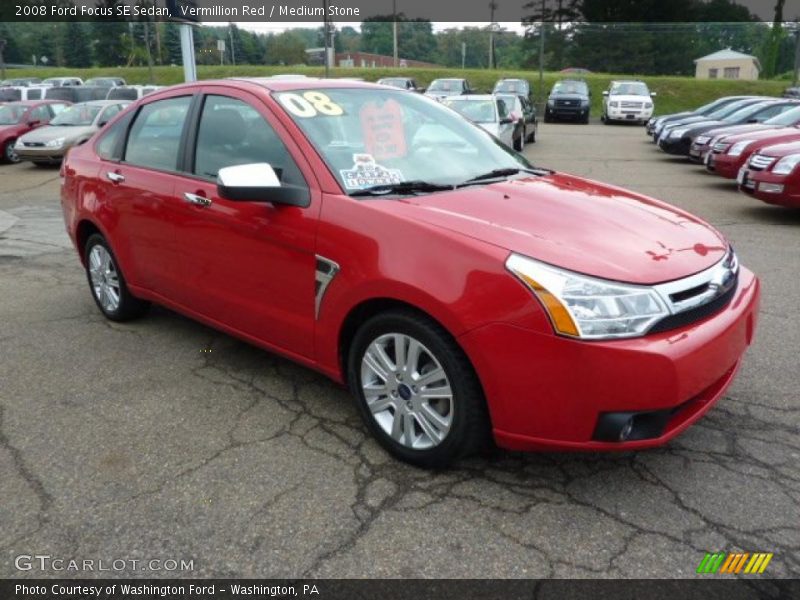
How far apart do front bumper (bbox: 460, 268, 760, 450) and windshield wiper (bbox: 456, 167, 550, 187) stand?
114cm

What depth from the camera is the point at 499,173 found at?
3.62m

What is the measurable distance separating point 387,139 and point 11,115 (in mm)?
16477

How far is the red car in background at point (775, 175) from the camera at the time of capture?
26.3 feet

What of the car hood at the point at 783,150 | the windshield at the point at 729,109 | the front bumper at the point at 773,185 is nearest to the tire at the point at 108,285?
the front bumper at the point at 773,185

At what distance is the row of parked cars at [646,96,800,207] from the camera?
8.14m

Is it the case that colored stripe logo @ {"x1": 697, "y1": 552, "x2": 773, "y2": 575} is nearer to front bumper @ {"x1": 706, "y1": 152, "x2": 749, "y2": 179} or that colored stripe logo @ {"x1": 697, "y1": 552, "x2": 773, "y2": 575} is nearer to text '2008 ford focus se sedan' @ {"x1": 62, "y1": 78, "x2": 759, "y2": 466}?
text '2008 ford focus se sedan' @ {"x1": 62, "y1": 78, "x2": 759, "y2": 466}

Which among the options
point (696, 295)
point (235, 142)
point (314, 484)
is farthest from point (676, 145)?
point (314, 484)

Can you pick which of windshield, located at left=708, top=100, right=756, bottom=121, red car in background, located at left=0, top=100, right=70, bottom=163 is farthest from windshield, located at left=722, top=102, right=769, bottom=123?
red car in background, located at left=0, top=100, right=70, bottom=163

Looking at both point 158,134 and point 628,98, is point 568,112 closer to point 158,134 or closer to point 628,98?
point 628,98

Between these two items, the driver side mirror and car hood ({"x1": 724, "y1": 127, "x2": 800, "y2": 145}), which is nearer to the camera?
the driver side mirror

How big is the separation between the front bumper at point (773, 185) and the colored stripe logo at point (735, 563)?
687cm

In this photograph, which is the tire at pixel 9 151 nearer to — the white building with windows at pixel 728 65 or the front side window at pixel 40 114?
the front side window at pixel 40 114

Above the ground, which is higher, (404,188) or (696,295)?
(404,188)

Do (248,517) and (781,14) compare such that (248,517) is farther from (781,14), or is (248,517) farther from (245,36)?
(245,36)
